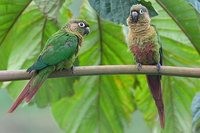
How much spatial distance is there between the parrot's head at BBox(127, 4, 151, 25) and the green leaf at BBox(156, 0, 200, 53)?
62 millimetres

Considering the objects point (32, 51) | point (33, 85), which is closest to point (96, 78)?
point (32, 51)

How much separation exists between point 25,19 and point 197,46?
0.72 meters

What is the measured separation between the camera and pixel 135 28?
8.02 feet

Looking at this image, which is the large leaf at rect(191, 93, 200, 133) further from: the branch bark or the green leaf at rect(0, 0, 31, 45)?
the green leaf at rect(0, 0, 31, 45)

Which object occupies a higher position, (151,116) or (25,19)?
(25,19)

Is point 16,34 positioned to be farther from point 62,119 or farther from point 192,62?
point 192,62

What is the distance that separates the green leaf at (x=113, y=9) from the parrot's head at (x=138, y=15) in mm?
45

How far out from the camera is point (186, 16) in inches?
92.0

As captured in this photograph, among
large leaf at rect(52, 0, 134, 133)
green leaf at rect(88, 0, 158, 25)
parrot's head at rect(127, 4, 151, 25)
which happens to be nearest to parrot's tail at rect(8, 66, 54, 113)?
green leaf at rect(88, 0, 158, 25)

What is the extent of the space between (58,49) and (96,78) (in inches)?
21.8

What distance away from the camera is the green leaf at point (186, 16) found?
7.60 feet

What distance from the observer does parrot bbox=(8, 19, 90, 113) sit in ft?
6.92

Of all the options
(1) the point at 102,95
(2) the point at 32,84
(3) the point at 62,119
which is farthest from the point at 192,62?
(2) the point at 32,84

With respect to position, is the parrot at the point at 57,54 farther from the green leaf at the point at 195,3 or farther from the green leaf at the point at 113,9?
the green leaf at the point at 195,3
